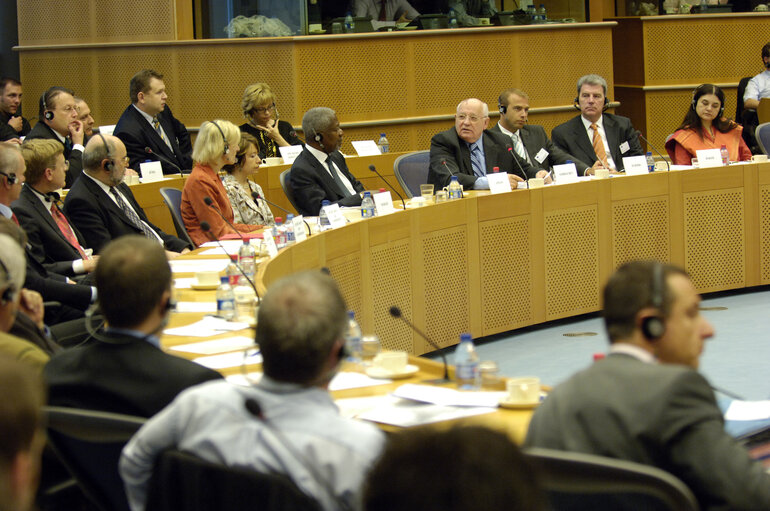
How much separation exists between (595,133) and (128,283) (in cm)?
490

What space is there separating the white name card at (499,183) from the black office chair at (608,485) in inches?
157

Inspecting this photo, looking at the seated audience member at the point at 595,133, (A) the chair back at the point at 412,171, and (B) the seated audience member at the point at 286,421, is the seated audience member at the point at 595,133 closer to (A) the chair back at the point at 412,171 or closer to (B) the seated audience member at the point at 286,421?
(A) the chair back at the point at 412,171

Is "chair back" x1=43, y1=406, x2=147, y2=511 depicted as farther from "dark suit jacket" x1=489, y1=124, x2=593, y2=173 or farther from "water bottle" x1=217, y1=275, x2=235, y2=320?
"dark suit jacket" x1=489, y1=124, x2=593, y2=173

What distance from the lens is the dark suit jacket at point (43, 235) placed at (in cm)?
409

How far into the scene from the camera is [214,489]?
1480 mm

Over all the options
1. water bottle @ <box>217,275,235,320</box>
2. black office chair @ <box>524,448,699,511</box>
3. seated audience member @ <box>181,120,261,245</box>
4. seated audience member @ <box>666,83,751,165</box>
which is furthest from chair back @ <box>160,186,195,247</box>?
black office chair @ <box>524,448,699,511</box>

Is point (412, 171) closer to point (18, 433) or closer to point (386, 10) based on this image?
point (386, 10)

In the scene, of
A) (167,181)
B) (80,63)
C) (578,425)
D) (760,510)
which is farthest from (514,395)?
(80,63)

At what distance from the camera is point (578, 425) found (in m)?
1.67

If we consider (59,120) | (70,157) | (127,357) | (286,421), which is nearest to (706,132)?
(70,157)

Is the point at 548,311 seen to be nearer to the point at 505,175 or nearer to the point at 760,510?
the point at 505,175

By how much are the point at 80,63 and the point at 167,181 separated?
2697 millimetres

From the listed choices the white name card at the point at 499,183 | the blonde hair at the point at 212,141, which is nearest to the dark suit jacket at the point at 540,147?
the white name card at the point at 499,183

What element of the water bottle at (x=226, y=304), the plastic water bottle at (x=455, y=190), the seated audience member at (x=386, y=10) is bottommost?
the water bottle at (x=226, y=304)
